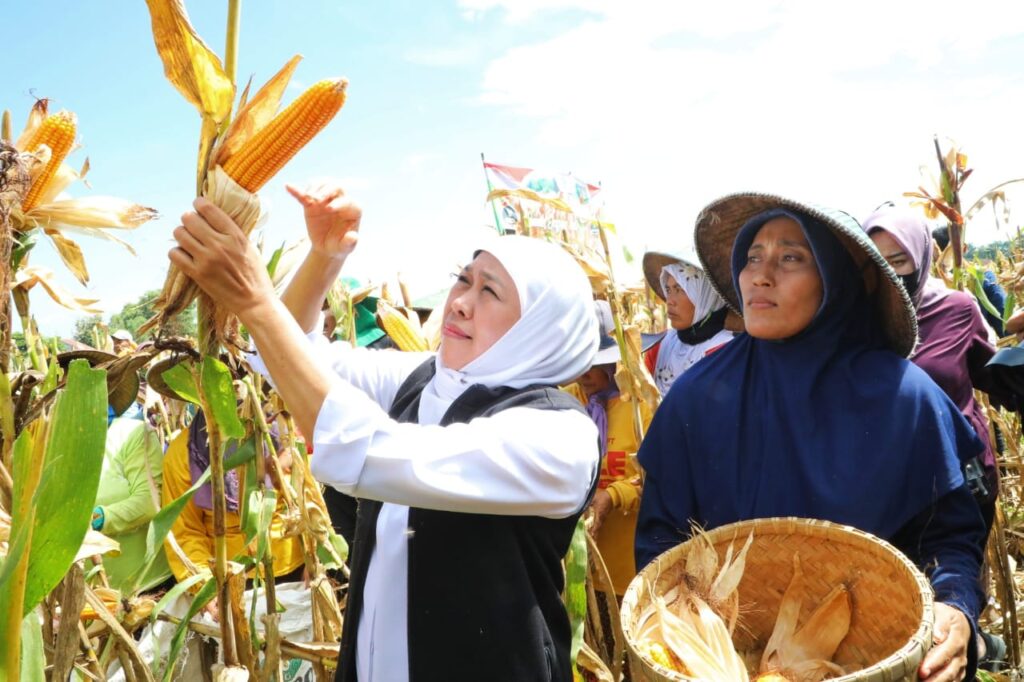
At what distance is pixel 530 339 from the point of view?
1363 mm

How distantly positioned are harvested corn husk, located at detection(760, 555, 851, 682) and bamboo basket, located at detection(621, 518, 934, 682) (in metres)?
0.03

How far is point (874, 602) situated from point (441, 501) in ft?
2.67

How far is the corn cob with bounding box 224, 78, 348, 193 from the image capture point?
3.22 ft

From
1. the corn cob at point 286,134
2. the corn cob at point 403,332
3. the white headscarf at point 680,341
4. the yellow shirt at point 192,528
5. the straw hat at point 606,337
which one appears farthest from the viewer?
the white headscarf at point 680,341

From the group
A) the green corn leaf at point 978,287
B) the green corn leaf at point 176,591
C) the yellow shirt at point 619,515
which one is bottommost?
the yellow shirt at point 619,515

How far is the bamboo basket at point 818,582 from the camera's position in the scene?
48.3 inches

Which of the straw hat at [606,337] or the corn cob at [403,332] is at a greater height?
the corn cob at [403,332]

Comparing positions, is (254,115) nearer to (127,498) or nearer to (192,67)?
(192,67)

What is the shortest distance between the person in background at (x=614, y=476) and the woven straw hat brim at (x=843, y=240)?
739 millimetres

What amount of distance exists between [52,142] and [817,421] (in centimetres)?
158

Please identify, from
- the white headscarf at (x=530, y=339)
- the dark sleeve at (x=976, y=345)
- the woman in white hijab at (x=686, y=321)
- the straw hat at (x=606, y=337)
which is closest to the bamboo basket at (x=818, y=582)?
the white headscarf at (x=530, y=339)

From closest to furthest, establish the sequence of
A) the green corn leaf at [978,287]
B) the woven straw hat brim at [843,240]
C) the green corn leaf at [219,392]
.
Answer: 1. the green corn leaf at [219,392]
2. the woven straw hat brim at [843,240]
3. the green corn leaf at [978,287]

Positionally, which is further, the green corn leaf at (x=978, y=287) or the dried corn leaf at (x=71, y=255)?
the green corn leaf at (x=978, y=287)

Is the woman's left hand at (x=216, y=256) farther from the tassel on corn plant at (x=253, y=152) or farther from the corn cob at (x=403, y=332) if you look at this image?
the corn cob at (x=403, y=332)
